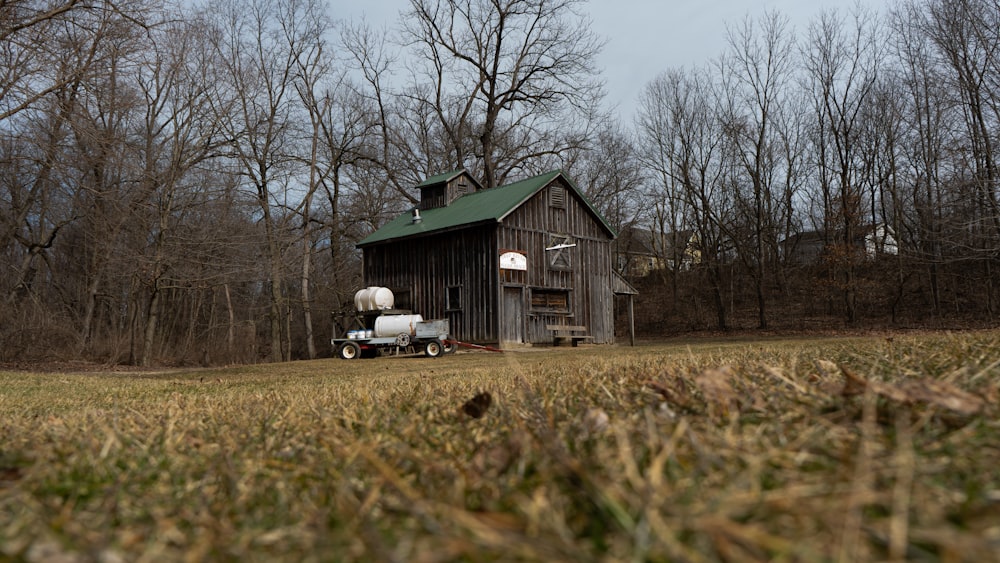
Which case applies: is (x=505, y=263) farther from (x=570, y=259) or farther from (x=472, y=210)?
(x=570, y=259)

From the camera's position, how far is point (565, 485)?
1.21 meters

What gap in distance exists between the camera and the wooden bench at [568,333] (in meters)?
26.5

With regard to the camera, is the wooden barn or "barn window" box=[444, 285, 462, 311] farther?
"barn window" box=[444, 285, 462, 311]

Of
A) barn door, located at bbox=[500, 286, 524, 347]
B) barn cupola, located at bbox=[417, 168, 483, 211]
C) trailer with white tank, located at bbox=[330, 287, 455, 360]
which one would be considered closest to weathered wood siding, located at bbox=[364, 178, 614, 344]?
barn door, located at bbox=[500, 286, 524, 347]

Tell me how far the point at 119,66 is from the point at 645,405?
14414 mm

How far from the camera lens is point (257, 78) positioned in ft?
93.0

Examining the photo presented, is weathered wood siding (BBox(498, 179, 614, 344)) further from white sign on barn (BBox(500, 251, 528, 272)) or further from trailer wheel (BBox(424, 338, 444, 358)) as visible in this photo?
trailer wheel (BBox(424, 338, 444, 358))

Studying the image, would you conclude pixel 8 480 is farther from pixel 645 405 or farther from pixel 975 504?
pixel 975 504

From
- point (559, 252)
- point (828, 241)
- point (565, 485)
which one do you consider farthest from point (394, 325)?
point (828, 241)

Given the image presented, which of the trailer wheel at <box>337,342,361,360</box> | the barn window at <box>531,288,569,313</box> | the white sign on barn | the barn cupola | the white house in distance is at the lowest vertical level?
the trailer wheel at <box>337,342,361,360</box>

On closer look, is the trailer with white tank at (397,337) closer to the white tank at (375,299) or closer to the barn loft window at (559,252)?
the white tank at (375,299)

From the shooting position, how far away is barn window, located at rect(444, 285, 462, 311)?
86.0ft

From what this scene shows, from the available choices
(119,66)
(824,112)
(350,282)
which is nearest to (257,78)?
(350,282)

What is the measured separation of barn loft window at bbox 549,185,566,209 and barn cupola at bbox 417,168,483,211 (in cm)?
498
